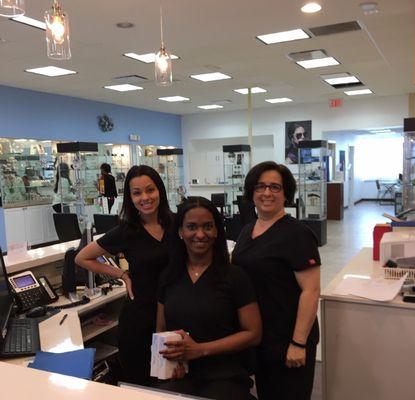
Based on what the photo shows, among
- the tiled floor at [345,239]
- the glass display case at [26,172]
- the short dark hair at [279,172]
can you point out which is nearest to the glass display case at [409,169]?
the tiled floor at [345,239]

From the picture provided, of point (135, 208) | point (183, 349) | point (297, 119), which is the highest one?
point (297, 119)

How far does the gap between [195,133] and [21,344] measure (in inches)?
455

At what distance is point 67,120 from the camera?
368 inches

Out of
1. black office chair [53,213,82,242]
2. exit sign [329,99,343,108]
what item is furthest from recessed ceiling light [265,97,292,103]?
black office chair [53,213,82,242]

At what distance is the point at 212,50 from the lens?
587 centimetres

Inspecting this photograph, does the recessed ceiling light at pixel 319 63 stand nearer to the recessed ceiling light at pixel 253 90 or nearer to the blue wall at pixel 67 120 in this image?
the recessed ceiling light at pixel 253 90

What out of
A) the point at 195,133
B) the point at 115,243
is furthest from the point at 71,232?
the point at 195,133

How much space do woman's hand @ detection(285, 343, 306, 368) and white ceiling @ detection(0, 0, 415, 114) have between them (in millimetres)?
3399

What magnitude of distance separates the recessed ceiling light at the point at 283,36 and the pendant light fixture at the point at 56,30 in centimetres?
358

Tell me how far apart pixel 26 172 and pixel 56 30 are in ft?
22.9

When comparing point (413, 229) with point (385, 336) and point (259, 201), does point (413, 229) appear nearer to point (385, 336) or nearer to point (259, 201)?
point (385, 336)

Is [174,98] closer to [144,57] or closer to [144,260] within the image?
[144,57]

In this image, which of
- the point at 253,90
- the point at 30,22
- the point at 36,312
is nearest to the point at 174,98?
the point at 253,90

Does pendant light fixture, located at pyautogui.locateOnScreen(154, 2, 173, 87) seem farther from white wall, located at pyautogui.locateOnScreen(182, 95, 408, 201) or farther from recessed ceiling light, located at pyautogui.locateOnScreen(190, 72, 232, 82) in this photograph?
white wall, located at pyautogui.locateOnScreen(182, 95, 408, 201)
